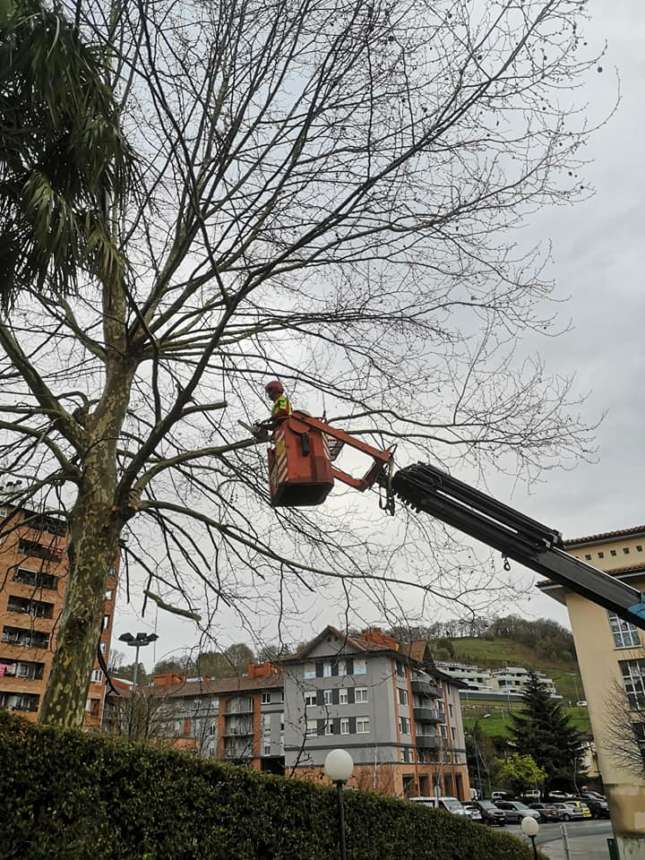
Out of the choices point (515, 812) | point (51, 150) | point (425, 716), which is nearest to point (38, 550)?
point (51, 150)

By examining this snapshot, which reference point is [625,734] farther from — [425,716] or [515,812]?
[425,716]

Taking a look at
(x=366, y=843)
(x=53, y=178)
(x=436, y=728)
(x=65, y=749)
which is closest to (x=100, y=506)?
(x=65, y=749)

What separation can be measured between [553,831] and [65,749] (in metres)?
33.4

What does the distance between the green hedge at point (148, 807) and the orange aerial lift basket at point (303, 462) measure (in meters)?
2.06

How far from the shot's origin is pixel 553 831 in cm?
3052

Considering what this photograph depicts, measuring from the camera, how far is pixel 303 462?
495 centimetres

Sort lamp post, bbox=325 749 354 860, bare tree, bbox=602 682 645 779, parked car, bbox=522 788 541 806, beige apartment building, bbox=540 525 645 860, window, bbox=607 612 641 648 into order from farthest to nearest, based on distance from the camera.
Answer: parked car, bbox=522 788 541 806
window, bbox=607 612 641 648
beige apartment building, bbox=540 525 645 860
bare tree, bbox=602 682 645 779
lamp post, bbox=325 749 354 860

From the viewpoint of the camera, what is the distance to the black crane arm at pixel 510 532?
19.4 feet

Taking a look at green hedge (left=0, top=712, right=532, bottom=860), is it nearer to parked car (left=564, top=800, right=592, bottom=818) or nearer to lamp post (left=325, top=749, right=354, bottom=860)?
lamp post (left=325, top=749, right=354, bottom=860)

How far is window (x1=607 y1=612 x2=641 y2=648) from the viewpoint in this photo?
24562 mm

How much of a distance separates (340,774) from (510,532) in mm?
3145

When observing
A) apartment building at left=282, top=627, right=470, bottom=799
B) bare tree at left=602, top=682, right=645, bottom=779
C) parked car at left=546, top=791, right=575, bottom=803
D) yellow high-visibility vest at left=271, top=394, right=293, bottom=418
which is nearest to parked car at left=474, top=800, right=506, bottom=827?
apartment building at left=282, top=627, right=470, bottom=799

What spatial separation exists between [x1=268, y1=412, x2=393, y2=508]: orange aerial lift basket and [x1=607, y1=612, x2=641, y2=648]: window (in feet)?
75.6

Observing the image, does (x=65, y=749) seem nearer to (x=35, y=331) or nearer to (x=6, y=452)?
(x=6, y=452)
